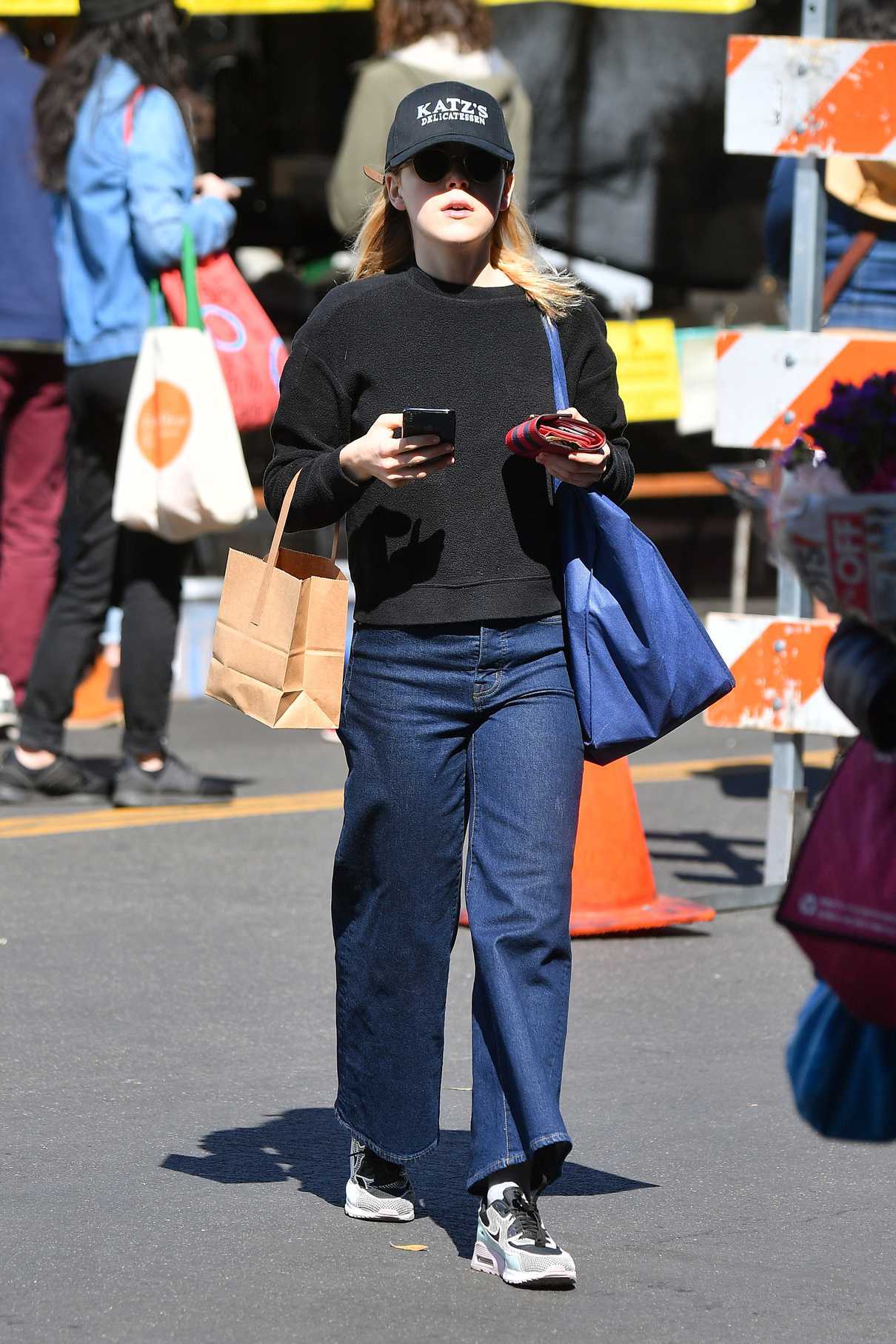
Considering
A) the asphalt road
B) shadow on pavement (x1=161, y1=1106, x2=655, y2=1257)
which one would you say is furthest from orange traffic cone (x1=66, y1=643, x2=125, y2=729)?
shadow on pavement (x1=161, y1=1106, x2=655, y2=1257)

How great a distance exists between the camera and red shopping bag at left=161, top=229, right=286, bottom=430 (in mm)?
7527

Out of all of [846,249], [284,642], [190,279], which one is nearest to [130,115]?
[190,279]

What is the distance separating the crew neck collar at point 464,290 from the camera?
4.00 metres

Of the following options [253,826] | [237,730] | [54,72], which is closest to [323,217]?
[237,730]

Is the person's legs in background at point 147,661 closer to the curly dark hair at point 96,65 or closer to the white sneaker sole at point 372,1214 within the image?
the curly dark hair at point 96,65

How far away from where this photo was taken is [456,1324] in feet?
12.0

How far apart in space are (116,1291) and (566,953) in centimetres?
93

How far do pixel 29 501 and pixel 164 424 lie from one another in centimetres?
148

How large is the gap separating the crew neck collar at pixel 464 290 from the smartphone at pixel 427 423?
1.19 feet

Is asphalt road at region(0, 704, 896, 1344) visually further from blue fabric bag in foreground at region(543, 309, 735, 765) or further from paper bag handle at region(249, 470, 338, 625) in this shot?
paper bag handle at region(249, 470, 338, 625)

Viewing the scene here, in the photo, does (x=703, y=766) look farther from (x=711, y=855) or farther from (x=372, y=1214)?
(x=372, y=1214)

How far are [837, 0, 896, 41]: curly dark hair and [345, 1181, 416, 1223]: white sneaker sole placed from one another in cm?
447

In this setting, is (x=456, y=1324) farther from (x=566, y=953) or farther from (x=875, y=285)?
(x=875, y=285)

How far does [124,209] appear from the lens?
24.9 ft
